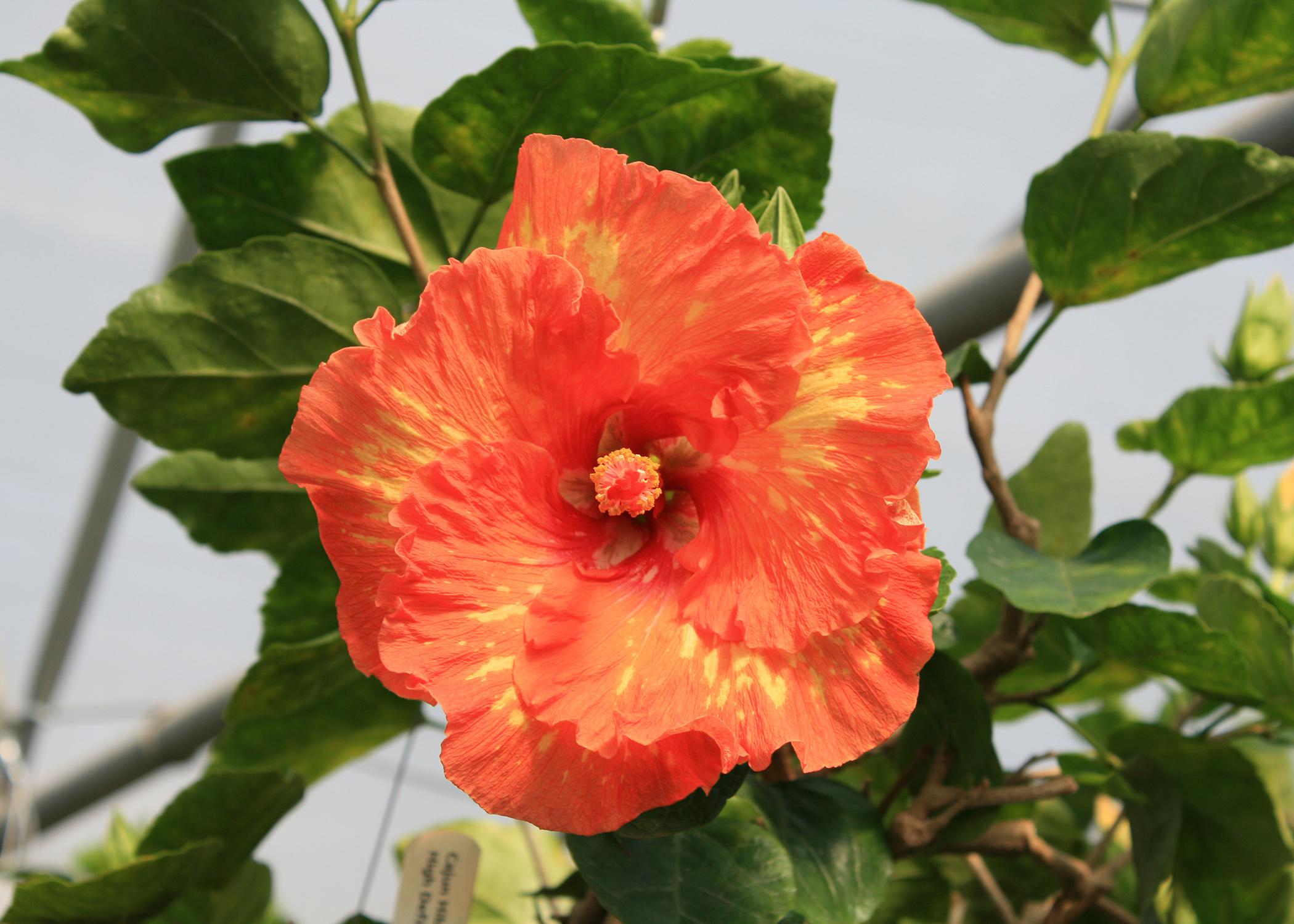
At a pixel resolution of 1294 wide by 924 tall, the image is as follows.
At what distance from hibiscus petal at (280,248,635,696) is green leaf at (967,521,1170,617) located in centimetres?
21

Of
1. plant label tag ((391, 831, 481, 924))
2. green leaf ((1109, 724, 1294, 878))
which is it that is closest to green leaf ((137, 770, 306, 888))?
plant label tag ((391, 831, 481, 924))

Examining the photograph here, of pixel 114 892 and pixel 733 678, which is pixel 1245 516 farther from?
pixel 114 892

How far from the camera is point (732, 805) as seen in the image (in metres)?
0.44

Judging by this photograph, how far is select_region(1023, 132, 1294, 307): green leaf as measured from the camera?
1.50 ft

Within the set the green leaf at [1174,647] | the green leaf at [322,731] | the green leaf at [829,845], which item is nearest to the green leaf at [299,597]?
the green leaf at [322,731]

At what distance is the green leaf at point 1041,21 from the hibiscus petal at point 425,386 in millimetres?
402

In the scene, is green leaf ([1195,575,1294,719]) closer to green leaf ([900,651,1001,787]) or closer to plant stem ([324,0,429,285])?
green leaf ([900,651,1001,787])

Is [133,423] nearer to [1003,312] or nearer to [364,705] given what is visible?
[364,705]

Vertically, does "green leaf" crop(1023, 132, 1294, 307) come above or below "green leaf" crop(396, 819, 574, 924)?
above

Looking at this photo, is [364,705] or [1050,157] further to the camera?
[1050,157]

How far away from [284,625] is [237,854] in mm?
165

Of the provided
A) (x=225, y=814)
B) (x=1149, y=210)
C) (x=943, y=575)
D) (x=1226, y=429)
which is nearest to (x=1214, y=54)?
(x=1149, y=210)

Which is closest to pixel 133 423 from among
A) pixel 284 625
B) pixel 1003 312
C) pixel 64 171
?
pixel 284 625

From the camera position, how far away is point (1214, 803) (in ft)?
1.81
